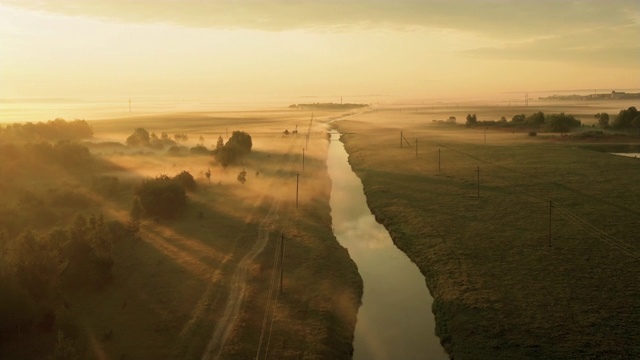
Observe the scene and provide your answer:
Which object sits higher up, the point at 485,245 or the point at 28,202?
the point at 28,202

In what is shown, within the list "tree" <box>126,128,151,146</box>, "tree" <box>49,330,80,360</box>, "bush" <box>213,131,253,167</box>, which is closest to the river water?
"tree" <box>49,330,80,360</box>

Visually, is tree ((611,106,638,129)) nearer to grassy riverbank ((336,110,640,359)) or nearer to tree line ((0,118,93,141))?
grassy riverbank ((336,110,640,359))

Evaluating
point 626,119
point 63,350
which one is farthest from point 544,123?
point 63,350

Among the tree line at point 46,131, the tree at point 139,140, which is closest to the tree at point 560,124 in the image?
the tree at point 139,140

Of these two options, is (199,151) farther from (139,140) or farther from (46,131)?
(46,131)

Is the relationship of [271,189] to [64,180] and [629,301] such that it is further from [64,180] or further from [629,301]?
[629,301]

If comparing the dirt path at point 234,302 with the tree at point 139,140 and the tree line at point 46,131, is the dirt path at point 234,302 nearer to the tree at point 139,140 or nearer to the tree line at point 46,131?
the tree at point 139,140

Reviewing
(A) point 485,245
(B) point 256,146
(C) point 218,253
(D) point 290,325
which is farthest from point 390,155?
(D) point 290,325
